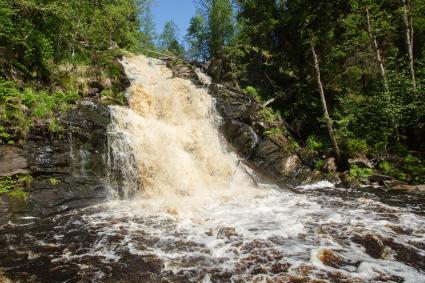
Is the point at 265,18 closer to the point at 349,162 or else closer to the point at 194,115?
the point at 194,115

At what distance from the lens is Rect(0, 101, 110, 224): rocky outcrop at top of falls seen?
33.0 ft

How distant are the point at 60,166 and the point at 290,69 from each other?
17957 mm

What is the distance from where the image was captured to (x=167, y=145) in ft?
45.6

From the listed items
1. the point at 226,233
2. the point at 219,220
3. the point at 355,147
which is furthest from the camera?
the point at 355,147

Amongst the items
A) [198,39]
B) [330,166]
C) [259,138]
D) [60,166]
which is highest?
[198,39]

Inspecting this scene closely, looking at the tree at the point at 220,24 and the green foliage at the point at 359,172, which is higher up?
the tree at the point at 220,24

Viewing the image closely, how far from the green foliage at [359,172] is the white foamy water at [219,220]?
1.51 m

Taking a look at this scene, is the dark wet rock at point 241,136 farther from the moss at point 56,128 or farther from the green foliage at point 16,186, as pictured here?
the green foliage at point 16,186

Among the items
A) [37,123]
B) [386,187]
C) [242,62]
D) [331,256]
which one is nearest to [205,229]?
[331,256]

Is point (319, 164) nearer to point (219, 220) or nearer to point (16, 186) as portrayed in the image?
point (219, 220)

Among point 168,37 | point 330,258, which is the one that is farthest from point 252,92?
point 168,37

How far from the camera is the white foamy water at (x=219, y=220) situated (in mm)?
6348

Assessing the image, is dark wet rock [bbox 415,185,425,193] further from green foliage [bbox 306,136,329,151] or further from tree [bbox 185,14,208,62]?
tree [bbox 185,14,208,62]

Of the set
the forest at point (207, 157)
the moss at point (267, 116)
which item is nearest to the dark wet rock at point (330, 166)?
the forest at point (207, 157)
